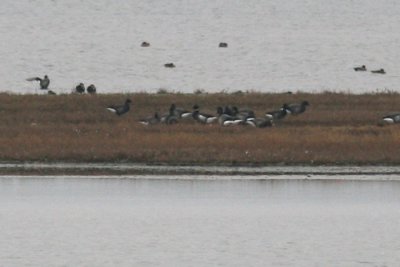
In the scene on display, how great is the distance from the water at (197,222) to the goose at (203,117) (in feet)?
22.7

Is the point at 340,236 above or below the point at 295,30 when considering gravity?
below

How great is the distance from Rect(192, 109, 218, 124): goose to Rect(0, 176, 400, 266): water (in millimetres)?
6909

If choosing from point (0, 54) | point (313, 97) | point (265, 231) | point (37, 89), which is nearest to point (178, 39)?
point (0, 54)

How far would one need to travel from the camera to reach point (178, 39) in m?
55.3

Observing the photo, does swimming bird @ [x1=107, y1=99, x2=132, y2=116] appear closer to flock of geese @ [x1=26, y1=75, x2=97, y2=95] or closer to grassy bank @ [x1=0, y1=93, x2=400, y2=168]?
grassy bank @ [x1=0, y1=93, x2=400, y2=168]

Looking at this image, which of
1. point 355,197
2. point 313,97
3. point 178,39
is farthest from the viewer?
point 178,39

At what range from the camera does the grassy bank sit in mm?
25719

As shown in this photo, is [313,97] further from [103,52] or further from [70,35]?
[70,35]

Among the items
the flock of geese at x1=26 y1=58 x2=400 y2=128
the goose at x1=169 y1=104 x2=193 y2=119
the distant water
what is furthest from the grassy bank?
the distant water

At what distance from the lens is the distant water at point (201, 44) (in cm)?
4431

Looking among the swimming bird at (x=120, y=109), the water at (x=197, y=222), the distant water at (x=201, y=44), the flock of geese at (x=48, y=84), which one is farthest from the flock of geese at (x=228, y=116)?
the distant water at (x=201, y=44)

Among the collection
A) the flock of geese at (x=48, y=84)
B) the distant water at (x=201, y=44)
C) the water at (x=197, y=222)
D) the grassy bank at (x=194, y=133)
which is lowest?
the water at (x=197, y=222)

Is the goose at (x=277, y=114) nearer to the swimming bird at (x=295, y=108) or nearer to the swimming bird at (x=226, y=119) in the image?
the swimming bird at (x=295, y=108)

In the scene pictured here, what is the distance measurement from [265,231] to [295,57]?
106 ft
